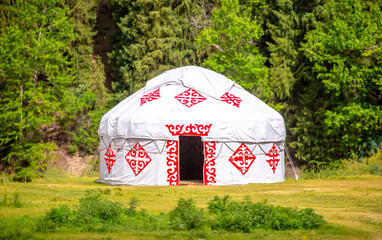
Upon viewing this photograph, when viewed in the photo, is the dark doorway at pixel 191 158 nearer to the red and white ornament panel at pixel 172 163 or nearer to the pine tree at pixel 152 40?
the red and white ornament panel at pixel 172 163

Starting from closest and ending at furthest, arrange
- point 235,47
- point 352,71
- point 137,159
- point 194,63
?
1. point 137,159
2. point 352,71
3. point 235,47
4. point 194,63

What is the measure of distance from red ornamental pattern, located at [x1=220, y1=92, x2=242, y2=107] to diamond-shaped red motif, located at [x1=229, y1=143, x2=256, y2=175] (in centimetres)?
164

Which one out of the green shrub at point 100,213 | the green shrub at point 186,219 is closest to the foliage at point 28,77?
the green shrub at point 100,213

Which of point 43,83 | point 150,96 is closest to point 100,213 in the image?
point 150,96

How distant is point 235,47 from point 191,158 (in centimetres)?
663

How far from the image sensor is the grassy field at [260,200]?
27.8ft

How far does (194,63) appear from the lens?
1152 inches

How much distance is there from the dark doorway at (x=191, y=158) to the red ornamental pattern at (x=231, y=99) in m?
3.71

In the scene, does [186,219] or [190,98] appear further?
[190,98]

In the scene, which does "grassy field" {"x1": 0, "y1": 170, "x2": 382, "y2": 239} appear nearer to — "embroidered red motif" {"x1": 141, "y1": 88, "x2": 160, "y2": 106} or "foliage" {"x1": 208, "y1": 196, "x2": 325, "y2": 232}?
"foliage" {"x1": 208, "y1": 196, "x2": 325, "y2": 232}

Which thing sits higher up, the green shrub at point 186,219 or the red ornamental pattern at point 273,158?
the red ornamental pattern at point 273,158

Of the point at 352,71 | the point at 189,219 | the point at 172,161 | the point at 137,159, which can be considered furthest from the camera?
the point at 352,71

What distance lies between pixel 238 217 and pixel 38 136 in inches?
771

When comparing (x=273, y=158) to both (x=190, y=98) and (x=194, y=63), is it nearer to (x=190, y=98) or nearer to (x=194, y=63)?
(x=190, y=98)
